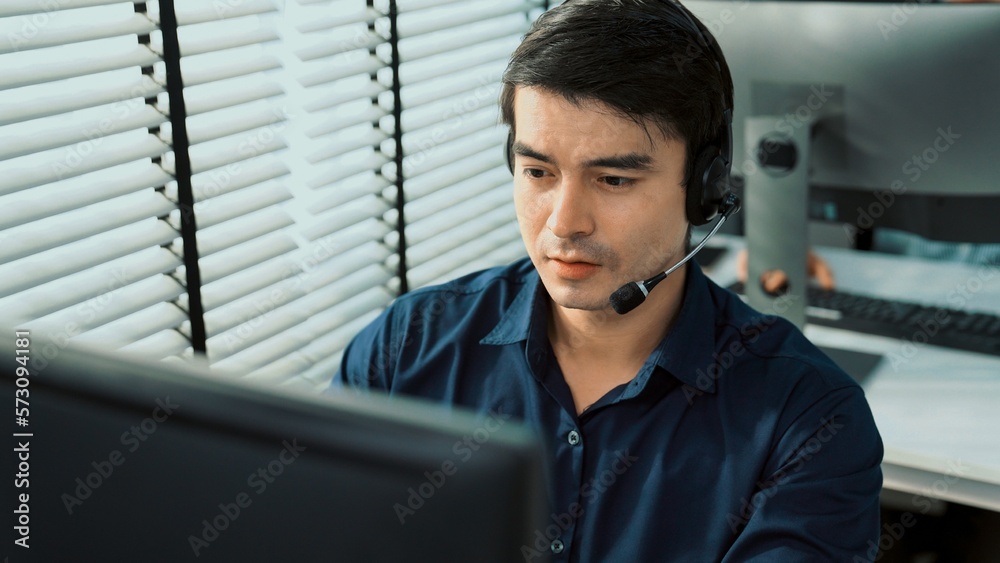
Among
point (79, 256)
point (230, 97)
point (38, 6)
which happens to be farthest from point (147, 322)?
point (38, 6)

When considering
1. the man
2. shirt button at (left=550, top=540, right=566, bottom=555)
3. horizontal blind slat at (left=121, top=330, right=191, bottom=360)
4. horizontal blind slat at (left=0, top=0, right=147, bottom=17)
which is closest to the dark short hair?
the man

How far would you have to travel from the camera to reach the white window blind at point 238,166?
1.36 meters

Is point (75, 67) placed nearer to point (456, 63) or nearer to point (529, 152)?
point (529, 152)

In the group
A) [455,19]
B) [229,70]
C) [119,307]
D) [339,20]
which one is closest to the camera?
[119,307]

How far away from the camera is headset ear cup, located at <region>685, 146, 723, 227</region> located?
125 centimetres

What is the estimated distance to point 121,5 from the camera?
1.44m

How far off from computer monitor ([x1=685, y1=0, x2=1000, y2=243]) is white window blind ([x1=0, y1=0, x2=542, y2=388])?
2.13 ft

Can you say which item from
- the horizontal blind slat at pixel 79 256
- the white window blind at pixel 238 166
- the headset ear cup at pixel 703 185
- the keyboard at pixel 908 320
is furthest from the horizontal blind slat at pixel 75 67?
the keyboard at pixel 908 320

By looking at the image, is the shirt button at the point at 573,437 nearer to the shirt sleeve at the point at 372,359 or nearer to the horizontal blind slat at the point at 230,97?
the shirt sleeve at the point at 372,359

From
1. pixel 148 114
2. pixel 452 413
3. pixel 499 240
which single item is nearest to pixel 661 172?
pixel 148 114

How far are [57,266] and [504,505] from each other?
1.23 m

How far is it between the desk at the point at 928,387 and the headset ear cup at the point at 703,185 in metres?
0.59

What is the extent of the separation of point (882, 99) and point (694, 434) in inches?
34.0

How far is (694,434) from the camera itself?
121 centimetres
